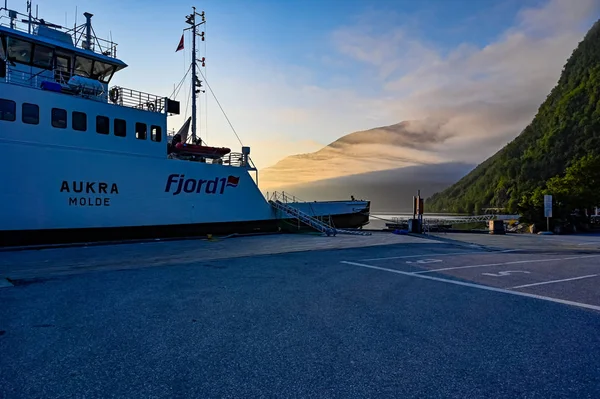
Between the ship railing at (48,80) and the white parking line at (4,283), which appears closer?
the white parking line at (4,283)

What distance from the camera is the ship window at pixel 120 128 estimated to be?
16.3 meters

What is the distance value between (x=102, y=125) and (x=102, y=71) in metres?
4.03

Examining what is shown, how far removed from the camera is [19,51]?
15.8 metres

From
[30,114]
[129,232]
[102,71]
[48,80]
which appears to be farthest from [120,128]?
[129,232]

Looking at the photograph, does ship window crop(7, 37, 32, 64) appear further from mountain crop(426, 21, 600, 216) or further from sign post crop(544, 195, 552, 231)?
mountain crop(426, 21, 600, 216)

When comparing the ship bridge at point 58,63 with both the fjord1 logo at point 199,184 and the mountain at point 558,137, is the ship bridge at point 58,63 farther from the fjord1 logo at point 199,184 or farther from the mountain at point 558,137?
the mountain at point 558,137

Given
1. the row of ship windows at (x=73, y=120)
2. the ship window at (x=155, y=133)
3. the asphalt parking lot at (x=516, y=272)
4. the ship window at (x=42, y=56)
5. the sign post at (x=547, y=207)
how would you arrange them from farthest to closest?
the sign post at (x=547, y=207)
the ship window at (x=155, y=133)
the ship window at (x=42, y=56)
the row of ship windows at (x=73, y=120)
the asphalt parking lot at (x=516, y=272)

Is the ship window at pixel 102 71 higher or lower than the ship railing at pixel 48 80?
higher

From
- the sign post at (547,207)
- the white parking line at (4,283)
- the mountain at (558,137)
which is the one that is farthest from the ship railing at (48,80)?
the mountain at (558,137)

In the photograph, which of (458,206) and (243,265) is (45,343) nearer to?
(243,265)

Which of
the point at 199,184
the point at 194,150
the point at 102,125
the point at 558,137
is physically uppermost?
the point at 558,137

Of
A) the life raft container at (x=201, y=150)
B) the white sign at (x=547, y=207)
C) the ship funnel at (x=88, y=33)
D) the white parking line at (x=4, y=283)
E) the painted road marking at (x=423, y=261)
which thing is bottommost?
the painted road marking at (x=423, y=261)

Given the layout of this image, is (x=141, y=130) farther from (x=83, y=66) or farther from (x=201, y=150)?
(x=83, y=66)

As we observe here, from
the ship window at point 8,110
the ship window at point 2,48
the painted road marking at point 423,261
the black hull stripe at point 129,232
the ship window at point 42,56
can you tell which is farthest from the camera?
the ship window at point 42,56
